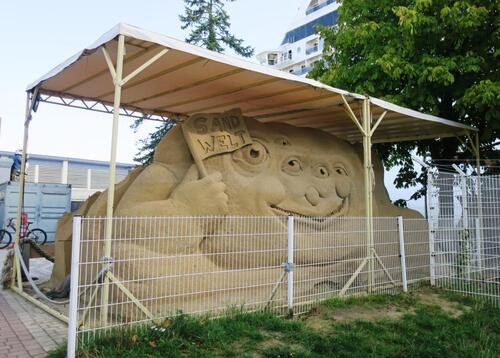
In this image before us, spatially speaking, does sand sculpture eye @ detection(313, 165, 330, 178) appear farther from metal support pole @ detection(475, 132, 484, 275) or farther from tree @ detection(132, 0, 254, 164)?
tree @ detection(132, 0, 254, 164)

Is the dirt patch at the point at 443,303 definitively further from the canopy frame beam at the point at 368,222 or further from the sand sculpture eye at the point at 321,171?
the sand sculpture eye at the point at 321,171

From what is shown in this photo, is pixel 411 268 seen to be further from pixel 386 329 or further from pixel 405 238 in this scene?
pixel 386 329

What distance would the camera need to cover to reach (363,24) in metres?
10.7

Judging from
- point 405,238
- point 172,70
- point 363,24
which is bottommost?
point 405,238

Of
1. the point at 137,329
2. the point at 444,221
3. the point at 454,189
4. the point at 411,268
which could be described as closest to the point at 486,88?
the point at 454,189

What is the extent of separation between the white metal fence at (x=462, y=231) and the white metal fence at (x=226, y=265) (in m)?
0.44

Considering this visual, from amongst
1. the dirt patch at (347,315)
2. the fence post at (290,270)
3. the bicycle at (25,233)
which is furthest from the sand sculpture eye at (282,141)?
the bicycle at (25,233)

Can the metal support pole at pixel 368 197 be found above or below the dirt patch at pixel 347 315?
above

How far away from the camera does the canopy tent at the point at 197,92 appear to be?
5406 millimetres

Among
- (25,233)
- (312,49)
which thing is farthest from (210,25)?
(312,49)

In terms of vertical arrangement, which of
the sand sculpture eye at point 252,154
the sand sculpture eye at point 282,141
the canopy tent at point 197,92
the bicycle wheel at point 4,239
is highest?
the canopy tent at point 197,92

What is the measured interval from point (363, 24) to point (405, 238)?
530 centimetres

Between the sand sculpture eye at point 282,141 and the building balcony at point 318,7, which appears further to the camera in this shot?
the building balcony at point 318,7

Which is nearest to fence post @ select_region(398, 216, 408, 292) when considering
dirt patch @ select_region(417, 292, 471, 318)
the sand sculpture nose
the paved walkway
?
dirt patch @ select_region(417, 292, 471, 318)
